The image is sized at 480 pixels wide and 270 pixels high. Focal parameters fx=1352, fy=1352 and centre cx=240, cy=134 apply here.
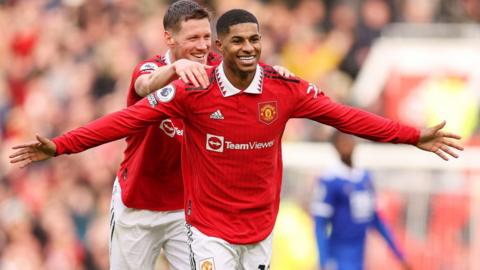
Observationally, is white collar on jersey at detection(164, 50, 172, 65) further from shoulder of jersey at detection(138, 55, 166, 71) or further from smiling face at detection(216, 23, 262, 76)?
smiling face at detection(216, 23, 262, 76)

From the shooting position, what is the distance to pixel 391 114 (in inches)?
618

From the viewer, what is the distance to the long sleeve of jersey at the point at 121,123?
834 centimetres

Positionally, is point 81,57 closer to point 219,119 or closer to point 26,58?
point 26,58

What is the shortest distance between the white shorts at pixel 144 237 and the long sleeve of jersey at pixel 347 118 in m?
1.55

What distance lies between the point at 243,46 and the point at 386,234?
4.97 metres

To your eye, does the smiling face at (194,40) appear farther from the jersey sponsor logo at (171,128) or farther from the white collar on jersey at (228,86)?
the white collar on jersey at (228,86)

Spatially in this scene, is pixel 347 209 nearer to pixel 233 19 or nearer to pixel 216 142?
pixel 216 142

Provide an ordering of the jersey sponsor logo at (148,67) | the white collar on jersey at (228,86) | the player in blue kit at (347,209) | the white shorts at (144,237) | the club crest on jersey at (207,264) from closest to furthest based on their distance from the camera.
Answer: the white collar on jersey at (228,86)
the club crest on jersey at (207,264)
the jersey sponsor logo at (148,67)
the white shorts at (144,237)
the player in blue kit at (347,209)

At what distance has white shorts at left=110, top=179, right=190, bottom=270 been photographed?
31.9 feet

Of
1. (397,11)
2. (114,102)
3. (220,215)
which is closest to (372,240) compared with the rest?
(397,11)

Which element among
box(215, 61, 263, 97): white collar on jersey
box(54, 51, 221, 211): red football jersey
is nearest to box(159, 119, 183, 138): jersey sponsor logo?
box(54, 51, 221, 211): red football jersey

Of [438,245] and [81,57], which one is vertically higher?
[81,57]

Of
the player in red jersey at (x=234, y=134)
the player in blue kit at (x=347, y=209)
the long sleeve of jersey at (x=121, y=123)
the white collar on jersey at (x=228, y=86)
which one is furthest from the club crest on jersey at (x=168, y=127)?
the player in blue kit at (x=347, y=209)

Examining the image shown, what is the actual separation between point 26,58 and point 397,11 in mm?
5778
